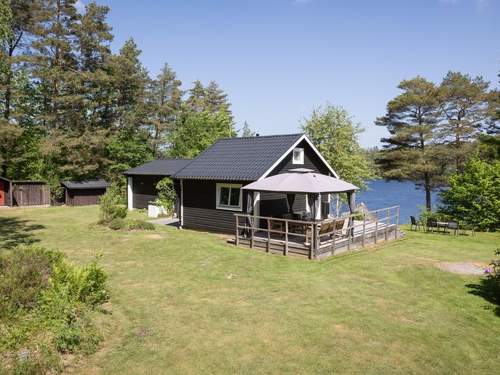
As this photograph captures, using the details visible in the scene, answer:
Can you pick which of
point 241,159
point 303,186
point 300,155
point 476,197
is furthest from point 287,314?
point 476,197

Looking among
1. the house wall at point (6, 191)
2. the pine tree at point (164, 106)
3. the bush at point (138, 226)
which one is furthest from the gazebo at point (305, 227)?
the pine tree at point (164, 106)

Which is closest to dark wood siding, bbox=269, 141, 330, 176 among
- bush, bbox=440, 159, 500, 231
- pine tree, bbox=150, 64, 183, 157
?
bush, bbox=440, 159, 500, 231

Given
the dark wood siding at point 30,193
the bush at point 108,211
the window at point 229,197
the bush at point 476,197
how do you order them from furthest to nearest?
the dark wood siding at point 30,193, the bush at point 476,197, the bush at point 108,211, the window at point 229,197

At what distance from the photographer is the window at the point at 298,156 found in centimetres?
2036

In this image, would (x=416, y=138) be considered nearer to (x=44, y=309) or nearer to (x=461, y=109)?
(x=461, y=109)

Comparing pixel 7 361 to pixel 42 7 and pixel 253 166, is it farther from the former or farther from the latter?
pixel 42 7

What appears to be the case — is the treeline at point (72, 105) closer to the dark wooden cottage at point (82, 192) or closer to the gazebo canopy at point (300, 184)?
the dark wooden cottage at point (82, 192)

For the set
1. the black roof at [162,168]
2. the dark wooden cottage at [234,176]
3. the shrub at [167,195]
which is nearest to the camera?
the dark wooden cottage at [234,176]

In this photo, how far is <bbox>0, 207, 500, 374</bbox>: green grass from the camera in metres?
6.53

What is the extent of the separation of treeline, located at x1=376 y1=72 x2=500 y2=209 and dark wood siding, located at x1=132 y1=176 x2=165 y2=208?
23455mm

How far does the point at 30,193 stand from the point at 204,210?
67.8 feet

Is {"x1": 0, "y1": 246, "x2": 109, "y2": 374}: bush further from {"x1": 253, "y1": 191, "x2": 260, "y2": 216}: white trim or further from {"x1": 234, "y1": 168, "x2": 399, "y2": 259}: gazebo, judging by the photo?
{"x1": 253, "y1": 191, "x2": 260, "y2": 216}: white trim

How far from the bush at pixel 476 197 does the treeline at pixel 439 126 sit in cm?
1100

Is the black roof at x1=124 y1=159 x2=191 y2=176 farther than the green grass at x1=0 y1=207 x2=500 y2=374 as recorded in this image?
Yes
